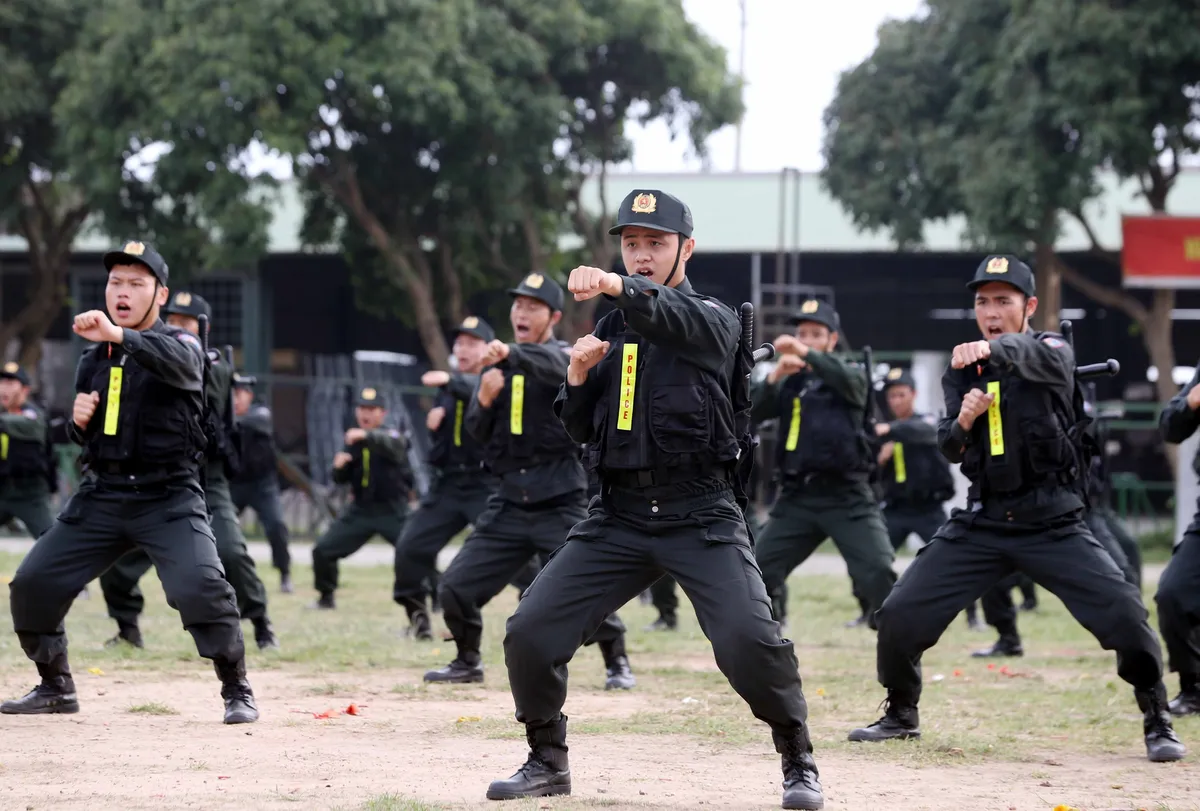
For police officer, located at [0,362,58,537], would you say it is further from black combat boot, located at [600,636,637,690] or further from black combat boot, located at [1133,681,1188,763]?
black combat boot, located at [1133,681,1188,763]

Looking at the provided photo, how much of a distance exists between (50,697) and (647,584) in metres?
3.30

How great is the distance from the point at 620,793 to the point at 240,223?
17.4 m

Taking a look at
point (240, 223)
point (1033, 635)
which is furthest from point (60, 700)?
point (240, 223)

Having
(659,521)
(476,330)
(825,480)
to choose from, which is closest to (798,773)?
(659,521)

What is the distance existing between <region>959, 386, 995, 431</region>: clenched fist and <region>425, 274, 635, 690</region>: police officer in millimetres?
2681

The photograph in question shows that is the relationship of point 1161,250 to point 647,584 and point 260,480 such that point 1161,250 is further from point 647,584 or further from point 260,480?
point 647,584

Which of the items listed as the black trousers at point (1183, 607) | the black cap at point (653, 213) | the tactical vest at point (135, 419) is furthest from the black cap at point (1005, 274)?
the tactical vest at point (135, 419)

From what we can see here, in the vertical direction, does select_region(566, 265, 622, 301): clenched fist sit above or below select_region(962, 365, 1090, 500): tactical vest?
above

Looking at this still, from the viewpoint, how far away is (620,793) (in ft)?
21.3

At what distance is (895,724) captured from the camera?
7.81 metres

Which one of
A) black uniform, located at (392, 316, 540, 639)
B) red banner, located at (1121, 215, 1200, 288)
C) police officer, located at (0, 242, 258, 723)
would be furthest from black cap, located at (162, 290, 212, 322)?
red banner, located at (1121, 215, 1200, 288)

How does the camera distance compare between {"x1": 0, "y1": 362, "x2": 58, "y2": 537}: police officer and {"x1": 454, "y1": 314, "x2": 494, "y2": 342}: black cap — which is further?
{"x1": 0, "y1": 362, "x2": 58, "y2": 537}: police officer

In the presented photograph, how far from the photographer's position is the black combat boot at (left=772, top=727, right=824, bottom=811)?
6.16 meters

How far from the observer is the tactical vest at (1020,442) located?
7.60 meters
